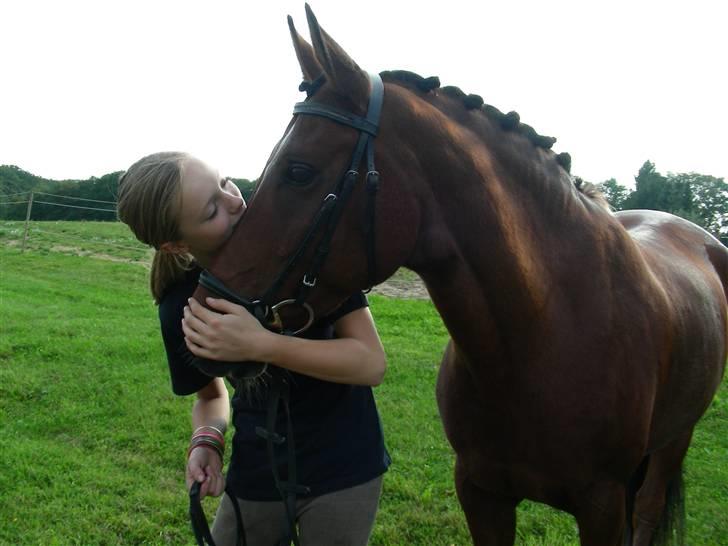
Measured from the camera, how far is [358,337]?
173 cm

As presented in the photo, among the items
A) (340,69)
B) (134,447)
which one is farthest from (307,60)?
(134,447)

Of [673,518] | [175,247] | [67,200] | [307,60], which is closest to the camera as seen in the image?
[307,60]

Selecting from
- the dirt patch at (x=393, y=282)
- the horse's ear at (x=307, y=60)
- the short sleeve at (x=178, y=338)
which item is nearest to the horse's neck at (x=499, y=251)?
the horse's ear at (x=307, y=60)

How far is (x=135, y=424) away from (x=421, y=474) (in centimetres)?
248

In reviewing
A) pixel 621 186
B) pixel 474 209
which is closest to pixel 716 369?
pixel 474 209

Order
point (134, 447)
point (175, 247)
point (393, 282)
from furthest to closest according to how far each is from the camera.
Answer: point (393, 282), point (134, 447), point (175, 247)

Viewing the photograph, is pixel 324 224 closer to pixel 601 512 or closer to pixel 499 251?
pixel 499 251

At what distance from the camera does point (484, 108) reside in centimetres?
190

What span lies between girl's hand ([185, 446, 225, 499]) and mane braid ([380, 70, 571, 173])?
4.28 feet

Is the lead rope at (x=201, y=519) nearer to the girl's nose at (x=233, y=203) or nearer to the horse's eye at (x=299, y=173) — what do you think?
the girl's nose at (x=233, y=203)

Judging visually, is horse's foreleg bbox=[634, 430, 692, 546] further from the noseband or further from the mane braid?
the noseband

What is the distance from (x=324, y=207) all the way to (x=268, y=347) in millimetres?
393

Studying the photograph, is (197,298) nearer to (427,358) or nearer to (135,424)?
(135,424)

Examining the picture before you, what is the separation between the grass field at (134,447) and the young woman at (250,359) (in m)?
1.67
